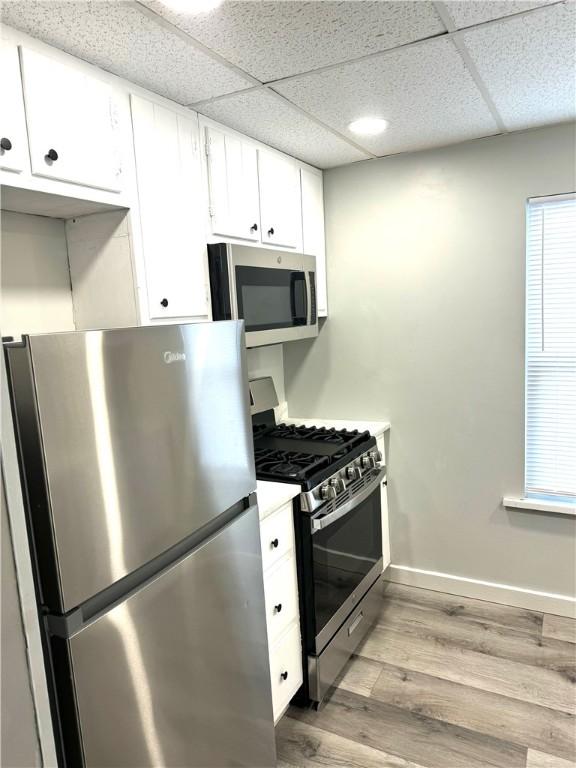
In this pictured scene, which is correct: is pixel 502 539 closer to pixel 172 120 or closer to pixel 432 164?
→ pixel 432 164

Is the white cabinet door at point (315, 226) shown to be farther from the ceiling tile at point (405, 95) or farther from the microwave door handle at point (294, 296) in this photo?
the ceiling tile at point (405, 95)

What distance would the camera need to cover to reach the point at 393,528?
3.04 meters

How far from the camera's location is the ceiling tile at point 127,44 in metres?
1.25

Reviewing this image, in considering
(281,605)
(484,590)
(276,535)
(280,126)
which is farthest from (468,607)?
(280,126)

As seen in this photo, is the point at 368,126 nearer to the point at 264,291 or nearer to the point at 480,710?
the point at 264,291

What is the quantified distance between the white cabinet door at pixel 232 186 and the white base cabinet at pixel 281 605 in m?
1.13

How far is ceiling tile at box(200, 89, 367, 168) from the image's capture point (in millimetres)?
1904

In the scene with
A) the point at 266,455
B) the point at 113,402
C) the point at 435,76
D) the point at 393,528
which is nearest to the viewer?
the point at 113,402

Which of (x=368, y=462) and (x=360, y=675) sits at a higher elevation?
(x=368, y=462)

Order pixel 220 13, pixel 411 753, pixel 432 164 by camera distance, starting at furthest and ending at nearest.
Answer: pixel 432 164, pixel 411 753, pixel 220 13

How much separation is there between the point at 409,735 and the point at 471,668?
19.2 inches

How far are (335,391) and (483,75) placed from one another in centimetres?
174

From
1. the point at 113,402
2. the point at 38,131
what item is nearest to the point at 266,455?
the point at 113,402

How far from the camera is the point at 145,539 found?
1.20 m
